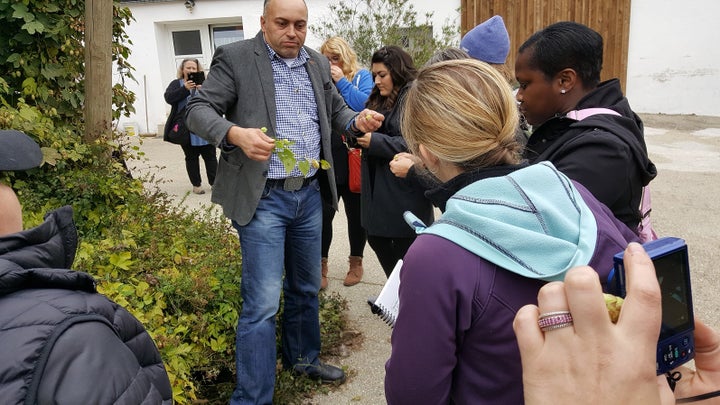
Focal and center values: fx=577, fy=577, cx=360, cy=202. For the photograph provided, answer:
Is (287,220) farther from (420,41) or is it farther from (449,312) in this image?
(420,41)

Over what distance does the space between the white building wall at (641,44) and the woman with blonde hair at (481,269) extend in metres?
12.1

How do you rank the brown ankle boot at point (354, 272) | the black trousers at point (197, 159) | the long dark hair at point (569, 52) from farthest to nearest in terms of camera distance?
the black trousers at point (197, 159) < the brown ankle boot at point (354, 272) < the long dark hair at point (569, 52)

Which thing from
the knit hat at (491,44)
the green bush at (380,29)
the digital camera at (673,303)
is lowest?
the digital camera at (673,303)

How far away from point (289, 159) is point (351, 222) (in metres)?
1.96

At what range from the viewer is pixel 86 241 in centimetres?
363

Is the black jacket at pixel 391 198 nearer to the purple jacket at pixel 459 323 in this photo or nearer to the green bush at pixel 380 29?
the purple jacket at pixel 459 323

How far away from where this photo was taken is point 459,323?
1.30 meters

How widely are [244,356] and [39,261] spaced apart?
65.2 inches

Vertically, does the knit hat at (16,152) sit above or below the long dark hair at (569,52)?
below

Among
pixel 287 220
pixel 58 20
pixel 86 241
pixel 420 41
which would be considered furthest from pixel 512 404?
pixel 420 41

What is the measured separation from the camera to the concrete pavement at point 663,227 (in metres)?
3.60

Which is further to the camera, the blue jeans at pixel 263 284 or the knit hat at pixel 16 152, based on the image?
the blue jeans at pixel 263 284

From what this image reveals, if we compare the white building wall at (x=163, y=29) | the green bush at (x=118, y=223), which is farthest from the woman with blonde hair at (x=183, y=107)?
the white building wall at (x=163, y=29)

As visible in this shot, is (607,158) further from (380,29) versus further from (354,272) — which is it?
(380,29)
